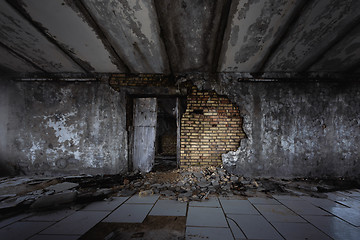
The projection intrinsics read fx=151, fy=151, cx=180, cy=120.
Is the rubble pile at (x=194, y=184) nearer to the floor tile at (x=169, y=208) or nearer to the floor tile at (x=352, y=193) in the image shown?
the floor tile at (x=169, y=208)

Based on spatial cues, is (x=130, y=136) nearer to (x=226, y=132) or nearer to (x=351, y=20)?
(x=226, y=132)

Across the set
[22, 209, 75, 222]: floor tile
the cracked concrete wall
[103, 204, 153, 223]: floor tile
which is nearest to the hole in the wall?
the cracked concrete wall

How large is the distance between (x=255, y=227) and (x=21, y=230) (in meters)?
2.66

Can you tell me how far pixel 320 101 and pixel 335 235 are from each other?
131 inches

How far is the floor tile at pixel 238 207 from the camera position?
2113 mm

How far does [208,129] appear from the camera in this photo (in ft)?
12.8

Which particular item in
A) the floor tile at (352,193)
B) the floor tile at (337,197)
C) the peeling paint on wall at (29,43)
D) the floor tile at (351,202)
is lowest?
the floor tile at (352,193)

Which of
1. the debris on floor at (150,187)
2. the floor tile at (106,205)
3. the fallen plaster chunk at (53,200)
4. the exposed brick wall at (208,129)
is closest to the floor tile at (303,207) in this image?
the debris on floor at (150,187)

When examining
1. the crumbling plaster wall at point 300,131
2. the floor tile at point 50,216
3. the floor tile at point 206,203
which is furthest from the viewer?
the crumbling plaster wall at point 300,131

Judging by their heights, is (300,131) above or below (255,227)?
above

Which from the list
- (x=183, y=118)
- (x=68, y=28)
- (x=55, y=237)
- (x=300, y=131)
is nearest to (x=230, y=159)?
(x=183, y=118)

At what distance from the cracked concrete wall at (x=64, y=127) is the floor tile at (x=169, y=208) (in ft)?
6.28

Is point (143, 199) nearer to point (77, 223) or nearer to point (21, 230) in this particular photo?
point (77, 223)

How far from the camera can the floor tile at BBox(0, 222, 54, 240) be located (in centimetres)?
159
